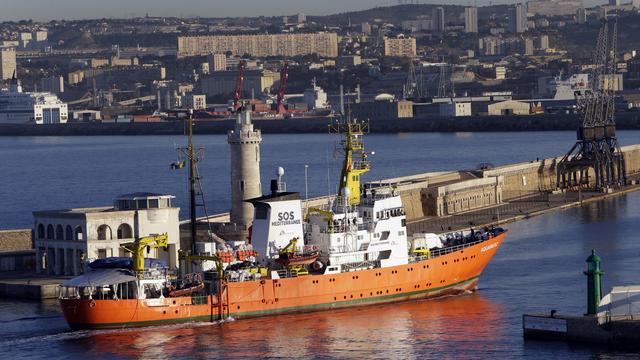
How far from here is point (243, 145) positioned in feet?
128

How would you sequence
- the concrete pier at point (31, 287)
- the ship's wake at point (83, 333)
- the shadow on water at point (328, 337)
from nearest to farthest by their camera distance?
the shadow on water at point (328, 337), the ship's wake at point (83, 333), the concrete pier at point (31, 287)

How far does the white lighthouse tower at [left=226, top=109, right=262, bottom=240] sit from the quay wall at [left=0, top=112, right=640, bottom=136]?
78.1 m

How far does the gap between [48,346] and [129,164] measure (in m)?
59.4

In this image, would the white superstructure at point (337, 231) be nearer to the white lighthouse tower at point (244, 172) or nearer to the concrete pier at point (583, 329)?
the white lighthouse tower at point (244, 172)

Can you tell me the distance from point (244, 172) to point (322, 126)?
3668 inches

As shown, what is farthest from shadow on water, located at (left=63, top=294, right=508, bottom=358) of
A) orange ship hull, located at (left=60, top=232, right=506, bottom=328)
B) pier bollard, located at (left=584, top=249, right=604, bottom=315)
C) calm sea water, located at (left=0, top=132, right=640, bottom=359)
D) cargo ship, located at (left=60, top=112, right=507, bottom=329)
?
pier bollard, located at (left=584, top=249, right=604, bottom=315)

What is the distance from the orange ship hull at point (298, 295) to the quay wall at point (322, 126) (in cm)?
8127

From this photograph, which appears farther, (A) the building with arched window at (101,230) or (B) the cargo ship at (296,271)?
(A) the building with arched window at (101,230)

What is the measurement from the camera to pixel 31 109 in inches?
6161

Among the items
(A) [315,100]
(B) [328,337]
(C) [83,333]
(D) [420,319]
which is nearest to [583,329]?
(D) [420,319]

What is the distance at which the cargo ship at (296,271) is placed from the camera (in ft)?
103

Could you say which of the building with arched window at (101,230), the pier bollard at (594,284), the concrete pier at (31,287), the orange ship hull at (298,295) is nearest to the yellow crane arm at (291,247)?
the orange ship hull at (298,295)

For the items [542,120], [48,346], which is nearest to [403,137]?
Result: [542,120]

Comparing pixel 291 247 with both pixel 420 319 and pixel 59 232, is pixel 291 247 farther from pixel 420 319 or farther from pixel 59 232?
pixel 59 232
